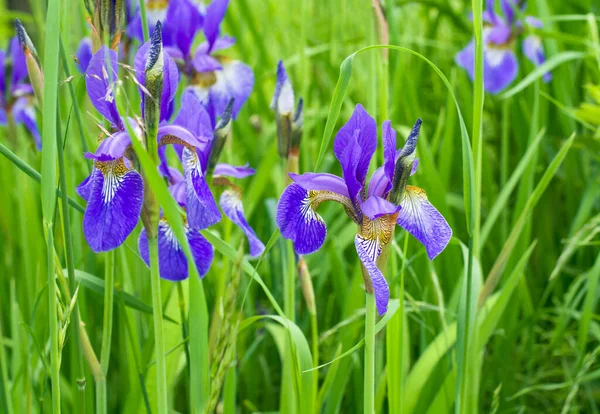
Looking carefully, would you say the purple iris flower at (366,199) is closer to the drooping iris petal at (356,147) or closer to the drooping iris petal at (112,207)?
the drooping iris petal at (356,147)

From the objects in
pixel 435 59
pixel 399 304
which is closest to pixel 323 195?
pixel 399 304

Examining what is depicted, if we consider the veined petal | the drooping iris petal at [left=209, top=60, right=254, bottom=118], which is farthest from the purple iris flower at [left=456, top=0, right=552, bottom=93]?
the veined petal

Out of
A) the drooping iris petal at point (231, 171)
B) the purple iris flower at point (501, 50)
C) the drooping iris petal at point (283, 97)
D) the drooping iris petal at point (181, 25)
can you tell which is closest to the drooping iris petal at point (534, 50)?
the purple iris flower at point (501, 50)

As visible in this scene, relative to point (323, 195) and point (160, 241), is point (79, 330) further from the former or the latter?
point (323, 195)

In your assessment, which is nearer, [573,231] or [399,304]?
[399,304]

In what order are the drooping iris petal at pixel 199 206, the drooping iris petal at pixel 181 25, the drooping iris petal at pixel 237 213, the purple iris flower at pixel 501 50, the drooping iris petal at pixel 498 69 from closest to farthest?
the drooping iris petal at pixel 199 206
the drooping iris petal at pixel 237 213
the drooping iris petal at pixel 181 25
the purple iris flower at pixel 501 50
the drooping iris petal at pixel 498 69

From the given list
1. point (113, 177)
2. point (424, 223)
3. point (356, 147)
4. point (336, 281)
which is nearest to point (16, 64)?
point (336, 281)

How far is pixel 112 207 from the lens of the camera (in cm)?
88

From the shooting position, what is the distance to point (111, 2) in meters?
1.00

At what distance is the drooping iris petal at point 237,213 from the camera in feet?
4.01

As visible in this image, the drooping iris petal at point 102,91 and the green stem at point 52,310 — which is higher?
the drooping iris petal at point 102,91

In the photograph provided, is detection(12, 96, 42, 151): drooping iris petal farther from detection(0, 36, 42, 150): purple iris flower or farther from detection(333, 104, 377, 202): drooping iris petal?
detection(333, 104, 377, 202): drooping iris petal

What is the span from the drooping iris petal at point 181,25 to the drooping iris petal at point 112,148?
834 millimetres

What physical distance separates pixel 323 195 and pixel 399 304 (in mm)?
227
